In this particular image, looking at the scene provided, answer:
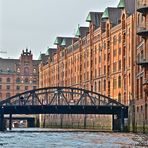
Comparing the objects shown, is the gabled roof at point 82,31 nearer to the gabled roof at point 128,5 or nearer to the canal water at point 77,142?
the gabled roof at point 128,5

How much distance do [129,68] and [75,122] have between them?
43.0 metres

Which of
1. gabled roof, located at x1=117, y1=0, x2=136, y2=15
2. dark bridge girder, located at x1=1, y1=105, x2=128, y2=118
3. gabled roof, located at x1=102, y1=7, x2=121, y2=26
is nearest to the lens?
dark bridge girder, located at x1=1, y1=105, x2=128, y2=118

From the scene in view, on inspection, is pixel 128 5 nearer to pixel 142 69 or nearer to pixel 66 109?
pixel 66 109

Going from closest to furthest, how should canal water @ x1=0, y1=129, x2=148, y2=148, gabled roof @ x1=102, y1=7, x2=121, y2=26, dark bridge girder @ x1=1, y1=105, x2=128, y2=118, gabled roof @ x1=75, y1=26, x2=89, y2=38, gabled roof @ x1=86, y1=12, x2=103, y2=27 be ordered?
canal water @ x1=0, y1=129, x2=148, y2=148, dark bridge girder @ x1=1, y1=105, x2=128, y2=118, gabled roof @ x1=102, y1=7, x2=121, y2=26, gabled roof @ x1=86, y1=12, x2=103, y2=27, gabled roof @ x1=75, y1=26, x2=89, y2=38

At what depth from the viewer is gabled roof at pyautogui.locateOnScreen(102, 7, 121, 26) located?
137 m

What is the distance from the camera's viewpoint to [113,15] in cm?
13900

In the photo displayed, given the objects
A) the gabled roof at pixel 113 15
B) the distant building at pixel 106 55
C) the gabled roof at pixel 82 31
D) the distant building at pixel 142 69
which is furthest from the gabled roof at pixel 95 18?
the distant building at pixel 142 69

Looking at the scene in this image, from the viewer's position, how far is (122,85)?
124 metres

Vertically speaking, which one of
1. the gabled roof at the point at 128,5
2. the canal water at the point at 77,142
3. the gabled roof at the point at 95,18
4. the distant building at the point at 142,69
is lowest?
the canal water at the point at 77,142

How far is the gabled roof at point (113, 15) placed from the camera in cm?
13712

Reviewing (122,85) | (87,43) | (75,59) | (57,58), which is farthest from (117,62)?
(57,58)

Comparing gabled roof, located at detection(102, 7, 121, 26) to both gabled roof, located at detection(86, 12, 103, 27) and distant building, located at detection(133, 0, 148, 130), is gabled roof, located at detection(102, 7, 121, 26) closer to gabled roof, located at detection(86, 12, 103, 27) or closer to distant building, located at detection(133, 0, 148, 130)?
gabled roof, located at detection(86, 12, 103, 27)

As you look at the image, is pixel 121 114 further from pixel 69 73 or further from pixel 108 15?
pixel 69 73

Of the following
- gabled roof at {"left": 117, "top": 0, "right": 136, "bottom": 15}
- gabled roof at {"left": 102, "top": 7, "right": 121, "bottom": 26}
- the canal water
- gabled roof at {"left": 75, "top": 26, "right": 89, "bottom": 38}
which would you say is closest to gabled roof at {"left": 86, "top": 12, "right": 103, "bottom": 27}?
gabled roof at {"left": 75, "top": 26, "right": 89, "bottom": 38}
